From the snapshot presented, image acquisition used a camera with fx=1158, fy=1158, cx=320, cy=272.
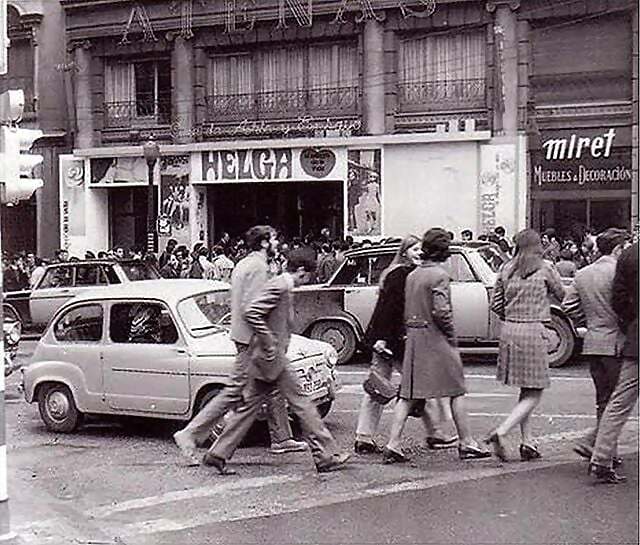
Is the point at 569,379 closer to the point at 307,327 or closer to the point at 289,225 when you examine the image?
the point at 307,327

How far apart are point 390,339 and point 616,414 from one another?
2.15m

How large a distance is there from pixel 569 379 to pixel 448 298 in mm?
5147

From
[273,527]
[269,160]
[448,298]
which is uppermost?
[269,160]

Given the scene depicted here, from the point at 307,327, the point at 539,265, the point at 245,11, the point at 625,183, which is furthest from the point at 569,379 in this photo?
the point at 245,11

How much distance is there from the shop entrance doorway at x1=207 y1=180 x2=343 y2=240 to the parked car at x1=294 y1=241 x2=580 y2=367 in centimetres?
1037

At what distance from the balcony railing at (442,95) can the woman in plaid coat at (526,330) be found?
52.9 ft

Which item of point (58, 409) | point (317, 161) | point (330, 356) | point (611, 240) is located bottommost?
point (58, 409)

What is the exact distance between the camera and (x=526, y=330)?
30.1 ft

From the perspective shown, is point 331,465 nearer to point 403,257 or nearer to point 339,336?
point 403,257

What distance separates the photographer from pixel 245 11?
26.9 meters

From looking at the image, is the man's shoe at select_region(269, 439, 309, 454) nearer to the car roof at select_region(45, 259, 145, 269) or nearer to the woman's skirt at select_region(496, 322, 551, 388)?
the woman's skirt at select_region(496, 322, 551, 388)

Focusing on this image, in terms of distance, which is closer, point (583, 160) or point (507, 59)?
point (583, 160)

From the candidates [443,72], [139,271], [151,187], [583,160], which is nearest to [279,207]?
[151,187]

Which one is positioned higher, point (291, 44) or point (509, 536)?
point (291, 44)
